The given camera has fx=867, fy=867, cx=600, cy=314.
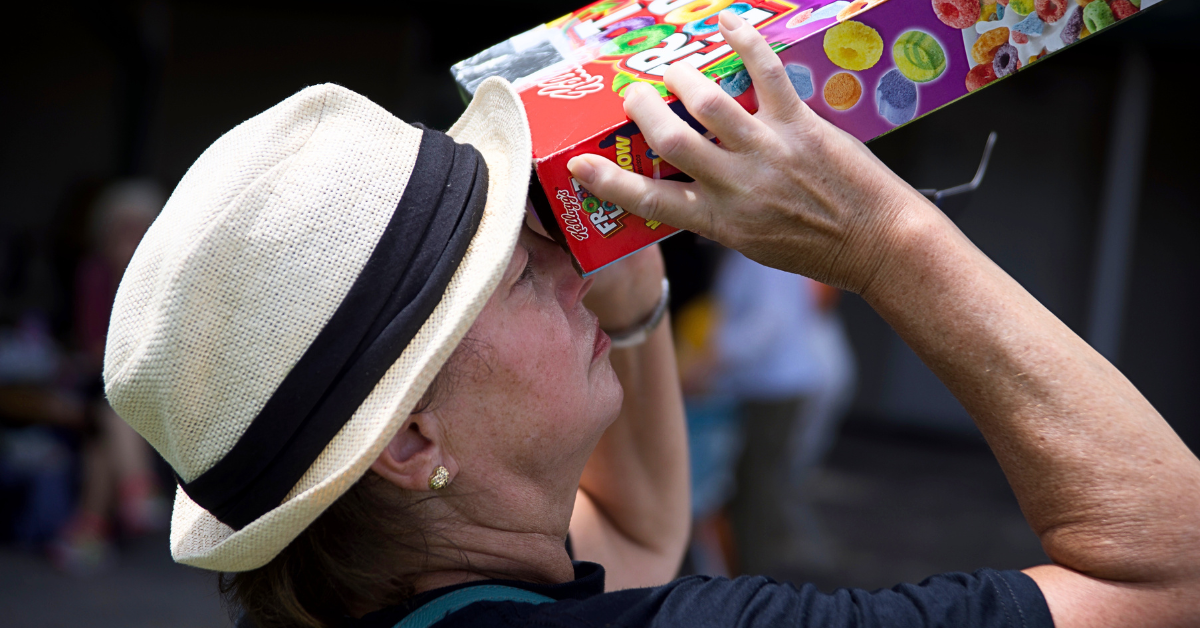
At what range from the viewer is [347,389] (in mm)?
1147

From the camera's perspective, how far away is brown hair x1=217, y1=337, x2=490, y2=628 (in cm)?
128

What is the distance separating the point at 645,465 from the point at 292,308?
0.94 meters

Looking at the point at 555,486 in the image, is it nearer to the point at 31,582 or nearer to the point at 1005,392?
the point at 1005,392

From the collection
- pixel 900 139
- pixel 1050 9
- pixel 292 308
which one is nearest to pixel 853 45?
pixel 1050 9

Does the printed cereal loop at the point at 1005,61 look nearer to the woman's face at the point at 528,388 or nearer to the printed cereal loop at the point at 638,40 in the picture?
the printed cereal loop at the point at 638,40

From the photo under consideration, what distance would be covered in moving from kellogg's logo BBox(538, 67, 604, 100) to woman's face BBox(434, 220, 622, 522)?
0.72 feet

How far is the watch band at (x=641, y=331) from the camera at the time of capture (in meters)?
1.75

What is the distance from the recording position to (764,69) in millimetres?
1088

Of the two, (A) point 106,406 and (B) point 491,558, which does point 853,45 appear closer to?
(B) point 491,558

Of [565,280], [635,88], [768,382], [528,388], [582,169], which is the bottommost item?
[768,382]

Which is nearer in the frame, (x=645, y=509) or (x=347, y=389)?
(x=347, y=389)

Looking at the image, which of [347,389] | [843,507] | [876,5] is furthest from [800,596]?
[843,507]

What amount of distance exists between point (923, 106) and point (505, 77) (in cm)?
64

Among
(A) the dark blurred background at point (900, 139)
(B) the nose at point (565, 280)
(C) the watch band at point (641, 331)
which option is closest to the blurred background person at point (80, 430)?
(A) the dark blurred background at point (900, 139)
